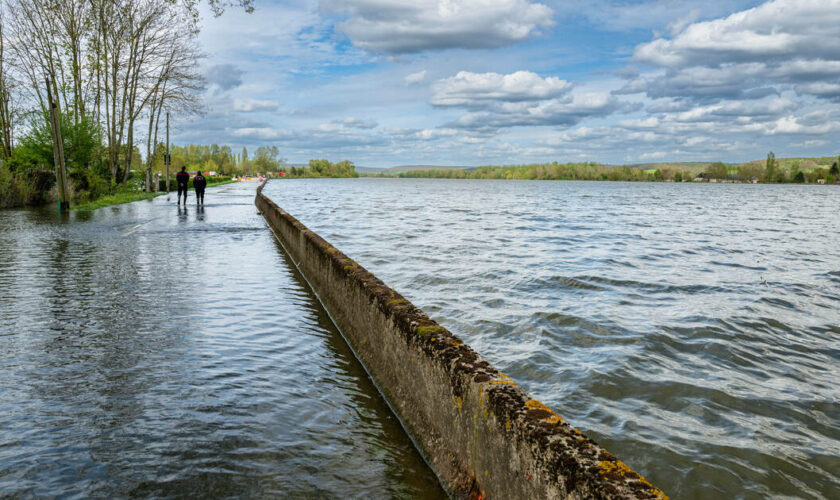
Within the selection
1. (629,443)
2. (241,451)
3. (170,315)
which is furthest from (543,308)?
(241,451)

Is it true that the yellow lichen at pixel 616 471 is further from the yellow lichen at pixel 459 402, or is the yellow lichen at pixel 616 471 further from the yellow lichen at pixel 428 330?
the yellow lichen at pixel 428 330

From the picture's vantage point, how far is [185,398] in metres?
4.62

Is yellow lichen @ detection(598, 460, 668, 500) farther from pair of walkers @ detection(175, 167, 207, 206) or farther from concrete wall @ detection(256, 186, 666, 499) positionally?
pair of walkers @ detection(175, 167, 207, 206)

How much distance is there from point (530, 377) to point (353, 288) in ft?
7.19

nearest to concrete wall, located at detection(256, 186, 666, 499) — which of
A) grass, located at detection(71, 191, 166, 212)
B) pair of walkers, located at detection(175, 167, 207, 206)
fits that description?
grass, located at detection(71, 191, 166, 212)

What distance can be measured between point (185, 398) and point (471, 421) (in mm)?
2550

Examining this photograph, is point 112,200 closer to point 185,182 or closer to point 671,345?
point 185,182

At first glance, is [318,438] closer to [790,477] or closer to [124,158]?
[790,477]

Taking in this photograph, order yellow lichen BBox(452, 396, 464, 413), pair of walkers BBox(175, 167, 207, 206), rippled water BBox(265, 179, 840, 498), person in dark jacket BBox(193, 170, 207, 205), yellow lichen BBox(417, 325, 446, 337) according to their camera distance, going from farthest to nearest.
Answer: person in dark jacket BBox(193, 170, 207, 205)
pair of walkers BBox(175, 167, 207, 206)
rippled water BBox(265, 179, 840, 498)
yellow lichen BBox(417, 325, 446, 337)
yellow lichen BBox(452, 396, 464, 413)

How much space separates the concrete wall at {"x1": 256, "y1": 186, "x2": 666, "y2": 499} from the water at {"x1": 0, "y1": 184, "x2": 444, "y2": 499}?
0.23 meters

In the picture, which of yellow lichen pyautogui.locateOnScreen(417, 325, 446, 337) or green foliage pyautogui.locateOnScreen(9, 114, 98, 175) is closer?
yellow lichen pyautogui.locateOnScreen(417, 325, 446, 337)

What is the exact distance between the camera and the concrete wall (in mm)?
2441

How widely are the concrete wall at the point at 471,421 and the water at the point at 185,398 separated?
0.76 feet

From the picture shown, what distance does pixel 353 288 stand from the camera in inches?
261
